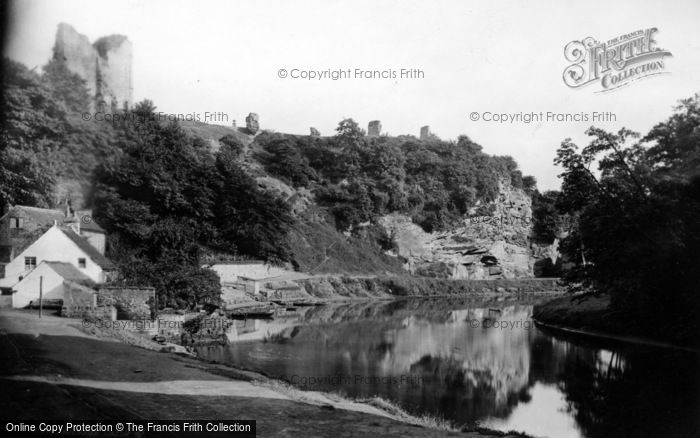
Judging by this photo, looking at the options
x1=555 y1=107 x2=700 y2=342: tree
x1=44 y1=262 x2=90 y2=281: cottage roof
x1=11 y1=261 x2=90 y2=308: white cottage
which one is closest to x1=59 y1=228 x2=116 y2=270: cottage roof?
x1=44 y1=262 x2=90 y2=281: cottage roof

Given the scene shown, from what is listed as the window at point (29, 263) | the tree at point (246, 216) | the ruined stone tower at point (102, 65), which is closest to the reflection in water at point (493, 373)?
the window at point (29, 263)

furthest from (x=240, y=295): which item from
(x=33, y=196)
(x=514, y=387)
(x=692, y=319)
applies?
(x=692, y=319)

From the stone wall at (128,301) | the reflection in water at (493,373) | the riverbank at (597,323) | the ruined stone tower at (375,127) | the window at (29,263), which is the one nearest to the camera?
the reflection in water at (493,373)

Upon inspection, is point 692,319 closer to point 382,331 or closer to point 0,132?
point 382,331

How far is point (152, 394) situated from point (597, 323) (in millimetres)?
22224

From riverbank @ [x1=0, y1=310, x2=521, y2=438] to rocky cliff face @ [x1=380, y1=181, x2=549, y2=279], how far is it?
48.1 metres

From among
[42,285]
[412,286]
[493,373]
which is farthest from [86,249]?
[412,286]

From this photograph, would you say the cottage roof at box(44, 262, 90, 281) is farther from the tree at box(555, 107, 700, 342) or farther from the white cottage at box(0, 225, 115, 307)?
the tree at box(555, 107, 700, 342)

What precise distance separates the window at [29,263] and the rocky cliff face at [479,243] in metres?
42.7

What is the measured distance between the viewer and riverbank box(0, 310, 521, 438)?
9.03 m

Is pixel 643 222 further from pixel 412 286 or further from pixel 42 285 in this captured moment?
pixel 412 286

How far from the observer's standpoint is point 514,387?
56.1 feet

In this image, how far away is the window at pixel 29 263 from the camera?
21688 millimetres

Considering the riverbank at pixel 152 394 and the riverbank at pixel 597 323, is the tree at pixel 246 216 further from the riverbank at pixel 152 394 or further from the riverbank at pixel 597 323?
the riverbank at pixel 152 394
